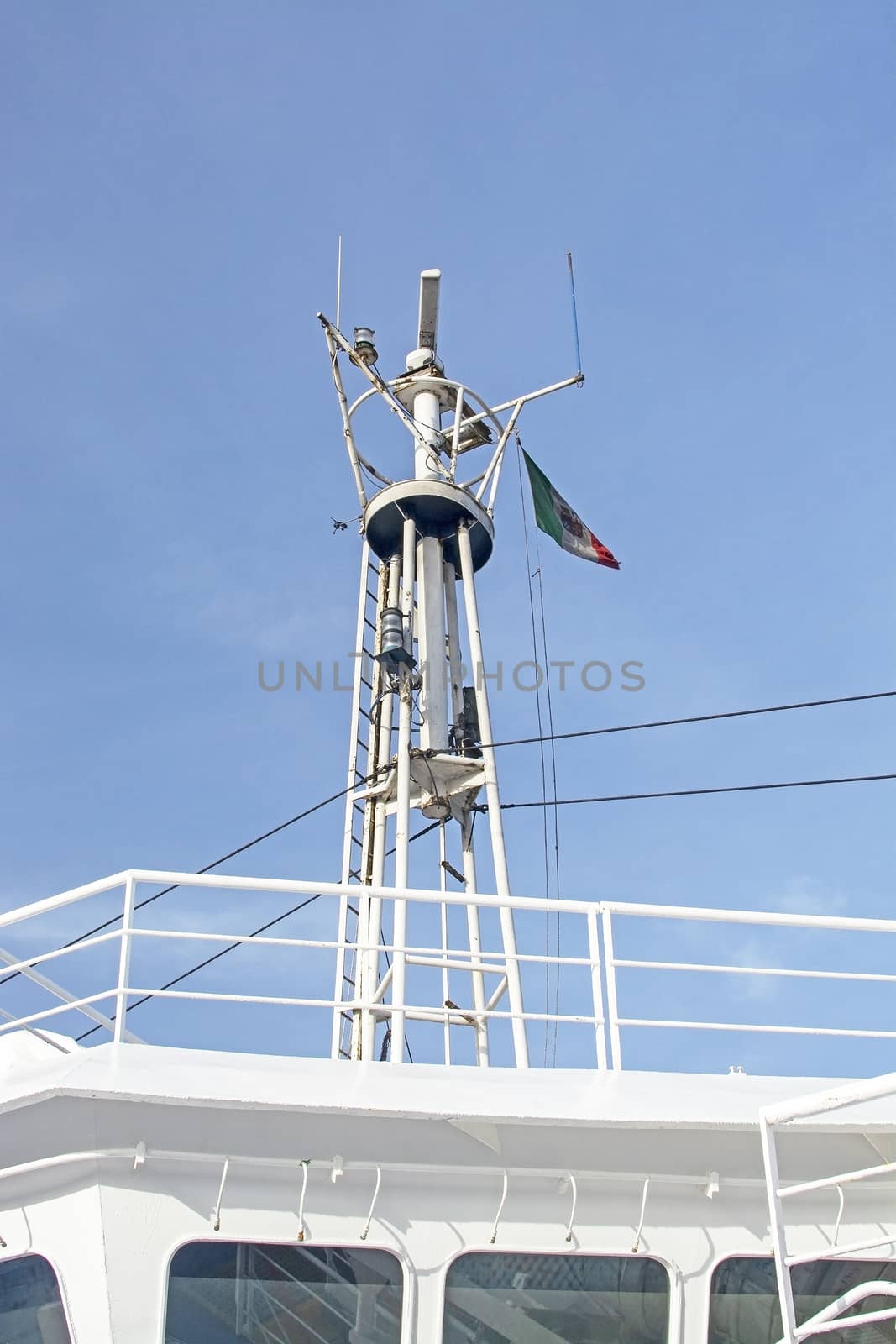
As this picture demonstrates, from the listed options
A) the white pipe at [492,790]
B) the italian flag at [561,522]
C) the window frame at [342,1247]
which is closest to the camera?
the window frame at [342,1247]

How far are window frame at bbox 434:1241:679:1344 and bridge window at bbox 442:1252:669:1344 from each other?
0.05ft

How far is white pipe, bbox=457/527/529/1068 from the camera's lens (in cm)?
Result: 1234

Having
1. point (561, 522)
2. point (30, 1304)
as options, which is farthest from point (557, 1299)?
point (561, 522)

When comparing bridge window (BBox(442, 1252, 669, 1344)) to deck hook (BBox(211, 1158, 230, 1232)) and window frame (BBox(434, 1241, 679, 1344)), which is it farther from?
deck hook (BBox(211, 1158, 230, 1232))

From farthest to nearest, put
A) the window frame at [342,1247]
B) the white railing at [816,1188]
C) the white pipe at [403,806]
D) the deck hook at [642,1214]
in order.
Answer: the white pipe at [403,806]
the deck hook at [642,1214]
the window frame at [342,1247]
the white railing at [816,1188]

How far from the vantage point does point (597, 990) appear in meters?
8.91

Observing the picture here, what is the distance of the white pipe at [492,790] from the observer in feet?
40.5

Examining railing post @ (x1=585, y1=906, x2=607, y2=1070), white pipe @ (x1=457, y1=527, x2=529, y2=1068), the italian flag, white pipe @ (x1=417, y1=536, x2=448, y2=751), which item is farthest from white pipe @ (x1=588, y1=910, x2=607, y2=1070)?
the italian flag

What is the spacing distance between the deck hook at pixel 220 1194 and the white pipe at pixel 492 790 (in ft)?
12.8

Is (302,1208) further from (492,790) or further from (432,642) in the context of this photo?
(432,642)

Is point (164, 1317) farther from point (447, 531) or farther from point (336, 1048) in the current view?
point (447, 531)

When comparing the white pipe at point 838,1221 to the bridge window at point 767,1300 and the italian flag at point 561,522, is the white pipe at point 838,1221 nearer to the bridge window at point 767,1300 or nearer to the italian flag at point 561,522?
the bridge window at point 767,1300

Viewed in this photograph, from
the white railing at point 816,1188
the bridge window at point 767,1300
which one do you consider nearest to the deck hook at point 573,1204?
the bridge window at point 767,1300

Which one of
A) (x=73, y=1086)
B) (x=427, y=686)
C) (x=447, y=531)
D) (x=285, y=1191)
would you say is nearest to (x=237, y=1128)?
(x=285, y=1191)
